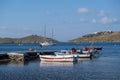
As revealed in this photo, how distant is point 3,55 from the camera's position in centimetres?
7244

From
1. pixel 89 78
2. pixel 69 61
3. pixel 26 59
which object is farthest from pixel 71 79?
pixel 26 59

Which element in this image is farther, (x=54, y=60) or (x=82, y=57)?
(x=82, y=57)

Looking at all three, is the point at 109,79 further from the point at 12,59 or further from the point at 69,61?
the point at 12,59

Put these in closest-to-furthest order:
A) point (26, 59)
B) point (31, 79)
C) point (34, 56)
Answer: point (31, 79) → point (26, 59) → point (34, 56)

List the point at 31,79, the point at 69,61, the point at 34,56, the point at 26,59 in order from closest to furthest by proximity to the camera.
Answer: the point at 31,79
the point at 69,61
the point at 26,59
the point at 34,56

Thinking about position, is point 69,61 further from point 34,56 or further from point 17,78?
point 17,78

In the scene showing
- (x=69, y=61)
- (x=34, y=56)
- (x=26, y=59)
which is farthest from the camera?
(x=34, y=56)

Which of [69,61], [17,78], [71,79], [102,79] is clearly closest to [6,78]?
[17,78]

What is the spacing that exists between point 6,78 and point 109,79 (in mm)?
11567

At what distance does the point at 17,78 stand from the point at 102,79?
31.3 feet

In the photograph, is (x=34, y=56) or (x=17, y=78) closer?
(x=17, y=78)

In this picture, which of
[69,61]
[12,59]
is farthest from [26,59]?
[69,61]

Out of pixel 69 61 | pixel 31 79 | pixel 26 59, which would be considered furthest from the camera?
pixel 26 59

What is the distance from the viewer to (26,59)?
76.3 meters
